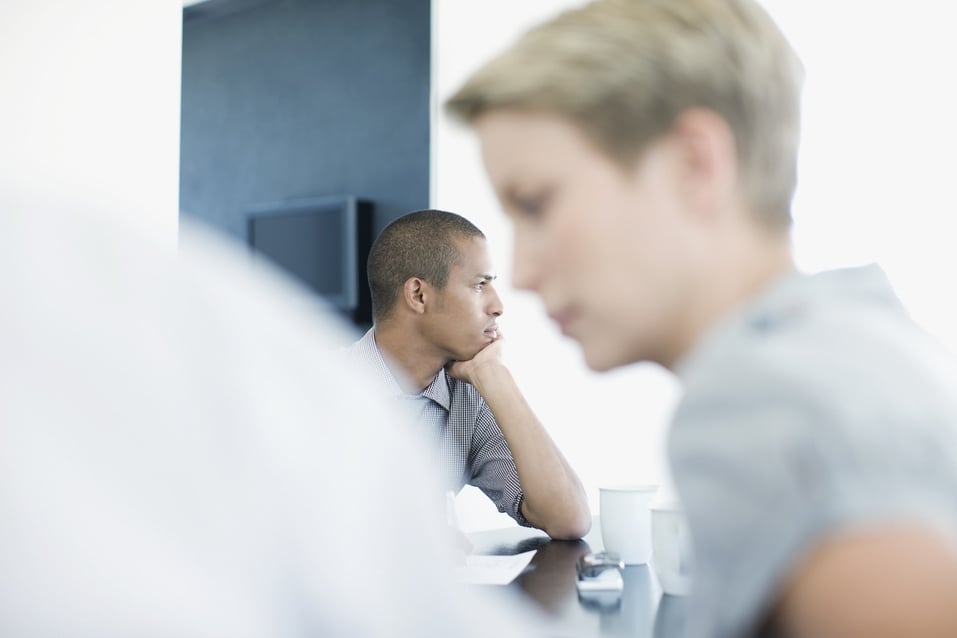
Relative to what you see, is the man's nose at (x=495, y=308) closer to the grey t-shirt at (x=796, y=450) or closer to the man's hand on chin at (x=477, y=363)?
the man's hand on chin at (x=477, y=363)

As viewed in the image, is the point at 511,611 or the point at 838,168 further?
the point at 838,168

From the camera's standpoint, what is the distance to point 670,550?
153 cm

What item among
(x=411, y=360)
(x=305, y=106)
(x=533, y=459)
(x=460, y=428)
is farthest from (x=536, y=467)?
(x=305, y=106)

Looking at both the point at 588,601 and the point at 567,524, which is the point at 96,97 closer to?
the point at 567,524

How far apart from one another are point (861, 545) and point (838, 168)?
11.9ft

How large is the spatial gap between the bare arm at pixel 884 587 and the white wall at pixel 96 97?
7.68 feet

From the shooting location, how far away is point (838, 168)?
147 inches

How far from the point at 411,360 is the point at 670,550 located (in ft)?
4.53

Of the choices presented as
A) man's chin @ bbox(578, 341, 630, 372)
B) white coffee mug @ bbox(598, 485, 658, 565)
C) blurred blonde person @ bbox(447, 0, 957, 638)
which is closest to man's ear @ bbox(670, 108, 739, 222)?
blurred blonde person @ bbox(447, 0, 957, 638)

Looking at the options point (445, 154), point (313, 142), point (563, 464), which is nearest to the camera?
point (563, 464)

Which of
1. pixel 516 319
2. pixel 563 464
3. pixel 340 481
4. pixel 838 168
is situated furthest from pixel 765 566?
pixel 516 319

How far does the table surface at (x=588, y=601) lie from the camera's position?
4.42 ft

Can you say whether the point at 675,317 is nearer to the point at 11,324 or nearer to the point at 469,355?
the point at 11,324

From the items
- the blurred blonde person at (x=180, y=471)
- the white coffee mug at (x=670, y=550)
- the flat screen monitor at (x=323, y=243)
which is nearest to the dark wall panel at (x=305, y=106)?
the flat screen monitor at (x=323, y=243)
